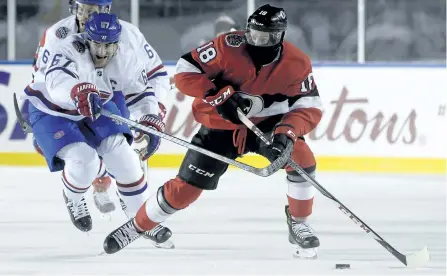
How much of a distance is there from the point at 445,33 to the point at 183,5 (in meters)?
1.81

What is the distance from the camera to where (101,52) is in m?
4.74

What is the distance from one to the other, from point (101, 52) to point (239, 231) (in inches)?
43.1

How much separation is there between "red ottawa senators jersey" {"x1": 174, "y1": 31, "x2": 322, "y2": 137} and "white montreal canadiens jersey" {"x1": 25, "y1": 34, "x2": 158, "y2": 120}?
20.2 inches

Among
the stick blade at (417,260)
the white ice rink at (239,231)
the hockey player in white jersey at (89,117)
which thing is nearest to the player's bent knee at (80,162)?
the hockey player in white jersey at (89,117)

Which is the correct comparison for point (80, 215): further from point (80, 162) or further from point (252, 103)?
point (252, 103)

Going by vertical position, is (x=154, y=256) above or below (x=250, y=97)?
below

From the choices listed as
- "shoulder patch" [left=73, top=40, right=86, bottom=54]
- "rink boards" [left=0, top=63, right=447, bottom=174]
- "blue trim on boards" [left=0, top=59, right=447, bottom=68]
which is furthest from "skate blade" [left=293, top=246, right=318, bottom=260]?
"blue trim on boards" [left=0, top=59, right=447, bottom=68]

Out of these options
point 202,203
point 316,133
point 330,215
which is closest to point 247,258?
point 330,215

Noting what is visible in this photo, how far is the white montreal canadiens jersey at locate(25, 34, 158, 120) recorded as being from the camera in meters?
4.68

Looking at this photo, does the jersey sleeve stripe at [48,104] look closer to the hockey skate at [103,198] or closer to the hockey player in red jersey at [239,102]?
the hockey player in red jersey at [239,102]

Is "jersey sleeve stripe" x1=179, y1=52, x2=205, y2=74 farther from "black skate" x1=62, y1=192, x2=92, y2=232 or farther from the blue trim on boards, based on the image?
the blue trim on boards

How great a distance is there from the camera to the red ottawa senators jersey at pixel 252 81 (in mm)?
4348

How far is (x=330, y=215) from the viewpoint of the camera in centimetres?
590

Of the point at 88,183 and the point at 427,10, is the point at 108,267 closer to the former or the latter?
the point at 88,183
